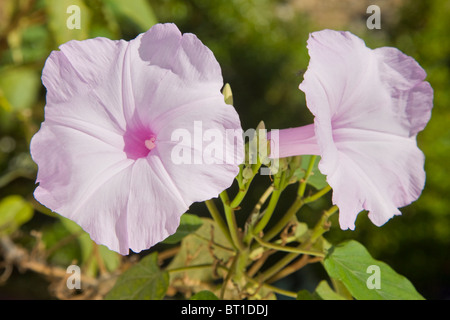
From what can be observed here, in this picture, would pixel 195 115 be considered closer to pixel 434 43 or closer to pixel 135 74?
pixel 135 74

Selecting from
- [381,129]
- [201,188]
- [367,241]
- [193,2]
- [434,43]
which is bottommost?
[201,188]

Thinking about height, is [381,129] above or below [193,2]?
below

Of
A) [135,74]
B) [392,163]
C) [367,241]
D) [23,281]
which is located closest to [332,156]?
[392,163]

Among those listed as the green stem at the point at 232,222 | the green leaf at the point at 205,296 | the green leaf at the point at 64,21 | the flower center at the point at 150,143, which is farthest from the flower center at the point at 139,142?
the green leaf at the point at 64,21

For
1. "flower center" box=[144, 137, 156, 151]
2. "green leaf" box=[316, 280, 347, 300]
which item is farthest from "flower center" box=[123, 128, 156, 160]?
"green leaf" box=[316, 280, 347, 300]

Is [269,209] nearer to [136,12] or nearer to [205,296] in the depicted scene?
[205,296]

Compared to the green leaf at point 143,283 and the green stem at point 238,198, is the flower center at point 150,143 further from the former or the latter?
the green leaf at point 143,283

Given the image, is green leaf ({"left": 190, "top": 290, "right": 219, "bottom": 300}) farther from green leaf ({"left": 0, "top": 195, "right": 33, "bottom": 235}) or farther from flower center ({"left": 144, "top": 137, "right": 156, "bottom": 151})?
green leaf ({"left": 0, "top": 195, "right": 33, "bottom": 235})

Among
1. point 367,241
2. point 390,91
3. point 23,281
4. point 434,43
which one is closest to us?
point 390,91
